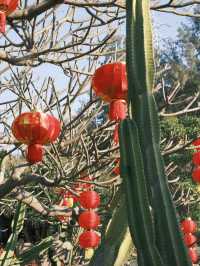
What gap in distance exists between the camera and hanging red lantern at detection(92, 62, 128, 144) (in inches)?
80.9

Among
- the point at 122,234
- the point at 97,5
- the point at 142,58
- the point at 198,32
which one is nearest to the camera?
the point at 142,58

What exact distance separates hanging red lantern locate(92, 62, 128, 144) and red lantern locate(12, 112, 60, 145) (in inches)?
15.1

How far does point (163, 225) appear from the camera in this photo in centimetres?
126

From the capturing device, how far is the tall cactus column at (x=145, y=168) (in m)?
1.24

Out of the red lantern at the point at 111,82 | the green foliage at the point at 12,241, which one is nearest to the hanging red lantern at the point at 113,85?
the red lantern at the point at 111,82

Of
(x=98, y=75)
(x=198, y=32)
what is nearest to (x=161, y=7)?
(x=98, y=75)

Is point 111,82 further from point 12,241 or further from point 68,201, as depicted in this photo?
point 68,201

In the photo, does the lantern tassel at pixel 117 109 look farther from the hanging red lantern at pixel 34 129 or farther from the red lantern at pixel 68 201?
the red lantern at pixel 68 201

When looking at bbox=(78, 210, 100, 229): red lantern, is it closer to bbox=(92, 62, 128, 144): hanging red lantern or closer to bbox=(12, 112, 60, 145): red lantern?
bbox=(12, 112, 60, 145): red lantern

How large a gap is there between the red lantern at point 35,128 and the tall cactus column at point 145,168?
105 centimetres

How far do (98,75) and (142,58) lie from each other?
741mm

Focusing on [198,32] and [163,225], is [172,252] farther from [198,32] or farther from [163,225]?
[198,32]

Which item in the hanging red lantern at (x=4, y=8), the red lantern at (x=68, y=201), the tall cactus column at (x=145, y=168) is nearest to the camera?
the tall cactus column at (x=145, y=168)

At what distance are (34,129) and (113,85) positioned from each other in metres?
0.52
